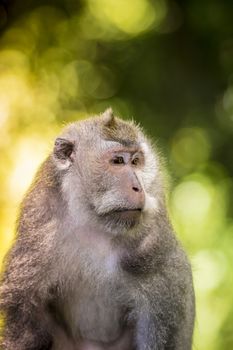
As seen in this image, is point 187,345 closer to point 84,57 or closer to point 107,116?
point 107,116

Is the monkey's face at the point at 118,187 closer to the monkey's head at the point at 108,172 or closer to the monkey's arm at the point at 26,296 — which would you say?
the monkey's head at the point at 108,172

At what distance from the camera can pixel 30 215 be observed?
7.86 m

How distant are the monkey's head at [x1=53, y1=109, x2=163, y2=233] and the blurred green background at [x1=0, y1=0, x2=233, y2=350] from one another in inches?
275

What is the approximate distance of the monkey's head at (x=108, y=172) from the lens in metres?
7.40

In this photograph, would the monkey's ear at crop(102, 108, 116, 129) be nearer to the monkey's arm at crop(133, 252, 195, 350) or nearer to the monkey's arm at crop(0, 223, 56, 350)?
the monkey's arm at crop(0, 223, 56, 350)

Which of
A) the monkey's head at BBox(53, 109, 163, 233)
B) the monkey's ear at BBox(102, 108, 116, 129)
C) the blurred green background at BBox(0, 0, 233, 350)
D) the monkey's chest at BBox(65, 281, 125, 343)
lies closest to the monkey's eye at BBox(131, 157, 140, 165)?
the monkey's head at BBox(53, 109, 163, 233)

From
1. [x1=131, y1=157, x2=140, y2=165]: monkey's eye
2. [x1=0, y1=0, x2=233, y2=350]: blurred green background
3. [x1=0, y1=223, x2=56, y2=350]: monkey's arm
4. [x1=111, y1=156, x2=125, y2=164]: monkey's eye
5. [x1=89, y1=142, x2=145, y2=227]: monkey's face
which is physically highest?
[x1=0, y1=0, x2=233, y2=350]: blurred green background

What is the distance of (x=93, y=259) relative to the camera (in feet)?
25.3

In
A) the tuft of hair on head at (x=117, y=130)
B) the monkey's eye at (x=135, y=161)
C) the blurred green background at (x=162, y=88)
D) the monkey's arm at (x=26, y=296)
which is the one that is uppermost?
the blurred green background at (x=162, y=88)

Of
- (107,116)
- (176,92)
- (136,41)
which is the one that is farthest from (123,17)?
(107,116)

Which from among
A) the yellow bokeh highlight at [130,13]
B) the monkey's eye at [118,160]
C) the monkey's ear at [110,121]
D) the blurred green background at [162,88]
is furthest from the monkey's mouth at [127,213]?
the yellow bokeh highlight at [130,13]

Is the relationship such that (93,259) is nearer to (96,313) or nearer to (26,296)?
(96,313)

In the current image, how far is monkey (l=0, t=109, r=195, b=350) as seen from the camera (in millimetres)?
7648

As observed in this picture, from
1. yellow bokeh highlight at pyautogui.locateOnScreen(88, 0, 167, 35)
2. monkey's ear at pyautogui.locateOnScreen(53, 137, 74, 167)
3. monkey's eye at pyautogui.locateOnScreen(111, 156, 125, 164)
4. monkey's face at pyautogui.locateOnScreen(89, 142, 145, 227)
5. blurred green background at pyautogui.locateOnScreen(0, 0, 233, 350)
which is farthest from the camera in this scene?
yellow bokeh highlight at pyautogui.locateOnScreen(88, 0, 167, 35)
